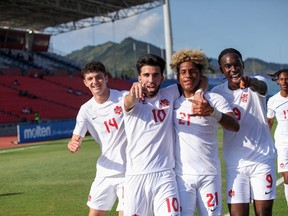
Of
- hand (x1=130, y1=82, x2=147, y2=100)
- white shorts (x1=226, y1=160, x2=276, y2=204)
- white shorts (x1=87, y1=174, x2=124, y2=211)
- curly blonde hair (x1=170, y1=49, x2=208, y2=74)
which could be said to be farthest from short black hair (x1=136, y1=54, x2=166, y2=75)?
white shorts (x1=87, y1=174, x2=124, y2=211)

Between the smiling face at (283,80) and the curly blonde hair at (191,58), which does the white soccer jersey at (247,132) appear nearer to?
the curly blonde hair at (191,58)

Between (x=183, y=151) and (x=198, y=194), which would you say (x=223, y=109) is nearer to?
(x=183, y=151)

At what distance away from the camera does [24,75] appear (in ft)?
142

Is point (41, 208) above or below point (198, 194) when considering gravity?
below

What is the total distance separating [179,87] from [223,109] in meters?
0.51

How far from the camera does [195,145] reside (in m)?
4.12

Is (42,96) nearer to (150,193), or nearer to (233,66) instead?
(233,66)

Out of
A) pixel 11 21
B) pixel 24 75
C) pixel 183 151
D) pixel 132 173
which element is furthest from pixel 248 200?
pixel 11 21

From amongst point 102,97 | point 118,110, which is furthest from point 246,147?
point 102,97

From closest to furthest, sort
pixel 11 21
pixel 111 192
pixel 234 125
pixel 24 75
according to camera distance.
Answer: pixel 234 125 < pixel 111 192 < pixel 24 75 < pixel 11 21

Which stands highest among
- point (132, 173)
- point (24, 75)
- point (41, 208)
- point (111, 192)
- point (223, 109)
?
point (24, 75)

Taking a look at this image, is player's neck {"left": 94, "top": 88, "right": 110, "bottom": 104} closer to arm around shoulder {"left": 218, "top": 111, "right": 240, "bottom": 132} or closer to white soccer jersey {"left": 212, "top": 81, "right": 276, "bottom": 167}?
white soccer jersey {"left": 212, "top": 81, "right": 276, "bottom": 167}

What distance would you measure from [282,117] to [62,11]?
39711 millimetres

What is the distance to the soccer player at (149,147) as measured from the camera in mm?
4098
